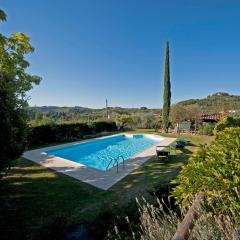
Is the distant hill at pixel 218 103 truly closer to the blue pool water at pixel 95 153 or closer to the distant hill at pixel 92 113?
the distant hill at pixel 92 113

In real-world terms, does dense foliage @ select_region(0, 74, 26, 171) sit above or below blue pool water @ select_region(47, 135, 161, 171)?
above

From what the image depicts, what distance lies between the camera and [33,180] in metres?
7.64

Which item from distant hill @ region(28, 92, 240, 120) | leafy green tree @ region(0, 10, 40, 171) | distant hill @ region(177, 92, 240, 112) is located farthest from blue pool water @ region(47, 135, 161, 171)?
distant hill @ region(177, 92, 240, 112)

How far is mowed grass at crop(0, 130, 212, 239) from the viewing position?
173 inches

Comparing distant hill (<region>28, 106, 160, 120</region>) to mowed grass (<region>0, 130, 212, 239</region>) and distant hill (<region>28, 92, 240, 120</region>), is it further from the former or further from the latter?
mowed grass (<region>0, 130, 212, 239</region>)

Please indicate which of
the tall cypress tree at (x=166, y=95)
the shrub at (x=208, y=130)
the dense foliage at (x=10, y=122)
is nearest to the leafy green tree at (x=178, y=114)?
the tall cypress tree at (x=166, y=95)

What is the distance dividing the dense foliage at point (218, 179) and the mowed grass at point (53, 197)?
176 cm

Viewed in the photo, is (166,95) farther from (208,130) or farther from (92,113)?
(92,113)

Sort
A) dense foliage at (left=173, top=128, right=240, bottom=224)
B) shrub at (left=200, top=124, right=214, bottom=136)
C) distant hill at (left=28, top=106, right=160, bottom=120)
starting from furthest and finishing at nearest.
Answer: distant hill at (left=28, top=106, right=160, bottom=120)
shrub at (left=200, top=124, right=214, bottom=136)
dense foliage at (left=173, top=128, right=240, bottom=224)

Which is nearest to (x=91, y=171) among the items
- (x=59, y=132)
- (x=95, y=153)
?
(x=95, y=153)

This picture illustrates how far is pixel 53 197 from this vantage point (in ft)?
19.8

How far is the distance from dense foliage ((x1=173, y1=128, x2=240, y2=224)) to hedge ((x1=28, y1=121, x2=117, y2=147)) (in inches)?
522

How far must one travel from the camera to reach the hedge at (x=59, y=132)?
1663 cm

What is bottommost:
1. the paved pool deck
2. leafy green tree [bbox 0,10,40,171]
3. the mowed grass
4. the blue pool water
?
A: the blue pool water
